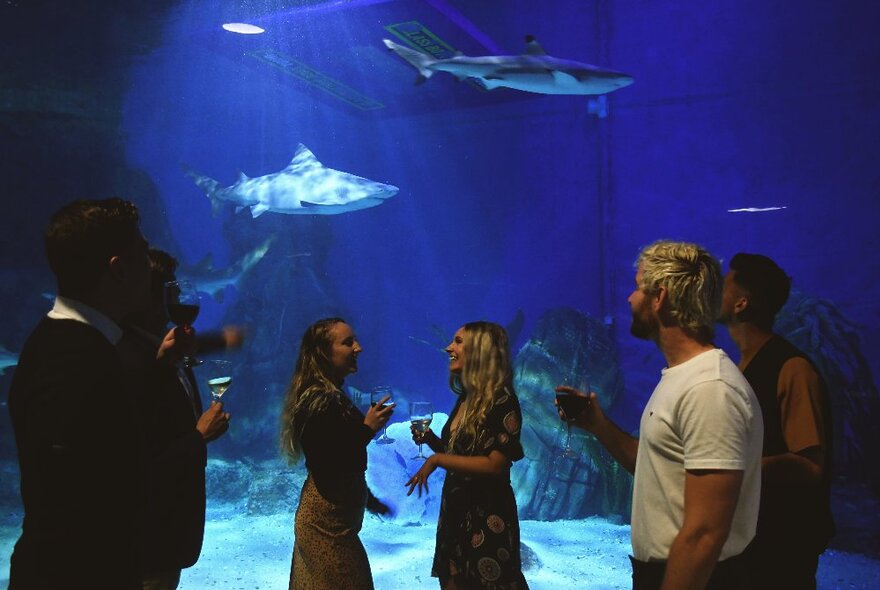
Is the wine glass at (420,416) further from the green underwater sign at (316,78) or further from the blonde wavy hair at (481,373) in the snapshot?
the green underwater sign at (316,78)

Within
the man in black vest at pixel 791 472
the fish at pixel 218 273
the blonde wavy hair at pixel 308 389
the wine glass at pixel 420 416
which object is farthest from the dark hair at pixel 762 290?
the fish at pixel 218 273

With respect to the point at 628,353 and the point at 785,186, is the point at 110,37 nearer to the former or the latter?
the point at 628,353

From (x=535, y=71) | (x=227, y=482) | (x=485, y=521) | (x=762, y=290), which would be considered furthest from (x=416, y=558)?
(x=535, y=71)

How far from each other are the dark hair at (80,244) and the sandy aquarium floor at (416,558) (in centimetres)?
422

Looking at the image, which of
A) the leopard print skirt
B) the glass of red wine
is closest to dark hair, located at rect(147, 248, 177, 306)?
the glass of red wine

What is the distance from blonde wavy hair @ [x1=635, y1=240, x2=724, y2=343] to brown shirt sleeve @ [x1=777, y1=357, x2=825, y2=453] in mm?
834

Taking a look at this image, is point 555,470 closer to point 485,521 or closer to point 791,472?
point 485,521

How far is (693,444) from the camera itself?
1814mm

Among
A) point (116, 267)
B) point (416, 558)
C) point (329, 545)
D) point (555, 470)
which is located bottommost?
point (555, 470)

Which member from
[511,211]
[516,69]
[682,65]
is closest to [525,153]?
[511,211]

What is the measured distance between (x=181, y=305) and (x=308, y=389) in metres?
0.81

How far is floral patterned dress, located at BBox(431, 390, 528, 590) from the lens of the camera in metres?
3.03

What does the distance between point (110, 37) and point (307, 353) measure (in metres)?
13.2

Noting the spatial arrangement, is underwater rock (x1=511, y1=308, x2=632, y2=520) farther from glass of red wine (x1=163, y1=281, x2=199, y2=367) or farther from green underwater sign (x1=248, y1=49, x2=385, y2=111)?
green underwater sign (x1=248, y1=49, x2=385, y2=111)
